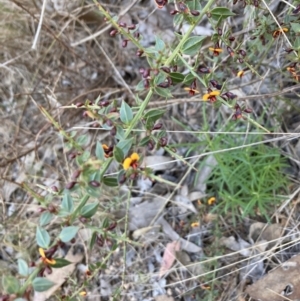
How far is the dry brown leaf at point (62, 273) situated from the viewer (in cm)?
209

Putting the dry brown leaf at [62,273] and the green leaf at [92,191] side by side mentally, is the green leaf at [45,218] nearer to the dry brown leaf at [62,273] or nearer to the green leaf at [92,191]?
the green leaf at [92,191]

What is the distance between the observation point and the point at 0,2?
7.40 ft

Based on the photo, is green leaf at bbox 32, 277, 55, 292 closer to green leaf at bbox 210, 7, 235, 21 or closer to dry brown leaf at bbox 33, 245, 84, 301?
green leaf at bbox 210, 7, 235, 21

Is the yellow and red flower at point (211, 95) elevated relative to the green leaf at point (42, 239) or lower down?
elevated

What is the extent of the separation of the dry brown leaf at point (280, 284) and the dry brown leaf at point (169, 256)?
1.11ft

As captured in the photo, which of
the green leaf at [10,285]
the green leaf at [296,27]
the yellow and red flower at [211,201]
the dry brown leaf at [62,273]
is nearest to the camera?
the green leaf at [10,285]

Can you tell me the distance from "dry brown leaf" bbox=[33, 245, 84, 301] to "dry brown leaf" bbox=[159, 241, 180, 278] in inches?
14.4

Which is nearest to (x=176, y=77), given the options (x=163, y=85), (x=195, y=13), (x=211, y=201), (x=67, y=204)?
(x=163, y=85)

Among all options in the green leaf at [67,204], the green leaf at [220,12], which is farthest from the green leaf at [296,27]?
the green leaf at [67,204]

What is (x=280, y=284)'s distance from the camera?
171 centimetres

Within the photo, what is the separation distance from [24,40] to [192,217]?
1.13 metres

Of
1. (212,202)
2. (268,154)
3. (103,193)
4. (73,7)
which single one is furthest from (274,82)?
(73,7)

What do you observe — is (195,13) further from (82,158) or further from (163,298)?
(163,298)

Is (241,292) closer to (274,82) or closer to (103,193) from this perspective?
(103,193)
